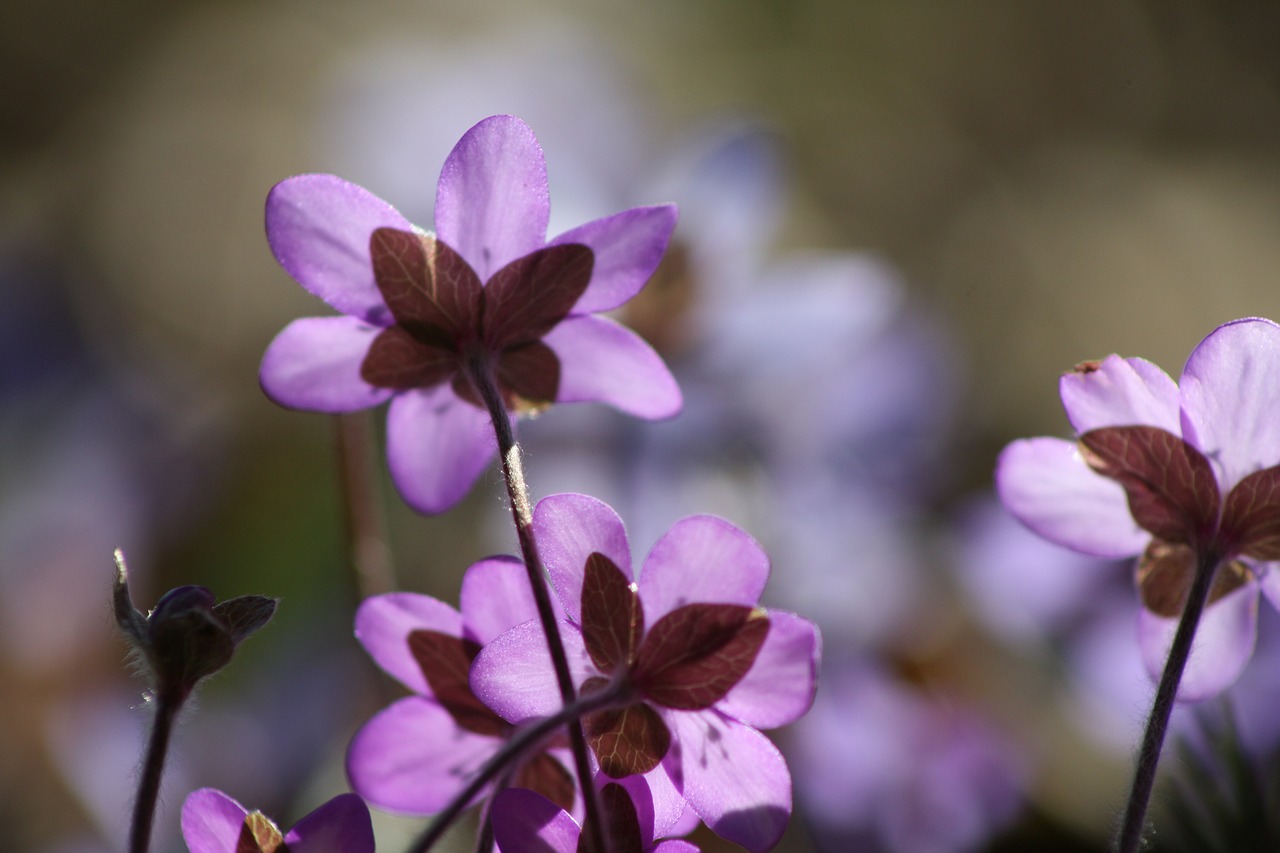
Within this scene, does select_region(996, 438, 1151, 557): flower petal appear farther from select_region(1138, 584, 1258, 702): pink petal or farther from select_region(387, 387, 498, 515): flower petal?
select_region(387, 387, 498, 515): flower petal

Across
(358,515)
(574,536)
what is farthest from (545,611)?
(358,515)

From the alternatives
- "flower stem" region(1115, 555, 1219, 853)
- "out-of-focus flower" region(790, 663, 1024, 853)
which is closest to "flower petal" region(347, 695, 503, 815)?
"flower stem" region(1115, 555, 1219, 853)

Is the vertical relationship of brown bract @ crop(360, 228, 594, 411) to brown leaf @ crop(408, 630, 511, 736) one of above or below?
above

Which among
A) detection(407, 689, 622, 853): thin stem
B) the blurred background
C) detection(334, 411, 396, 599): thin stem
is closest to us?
detection(407, 689, 622, 853): thin stem

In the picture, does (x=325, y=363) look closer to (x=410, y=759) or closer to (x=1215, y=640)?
(x=410, y=759)

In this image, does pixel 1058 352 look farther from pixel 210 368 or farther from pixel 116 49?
pixel 116 49

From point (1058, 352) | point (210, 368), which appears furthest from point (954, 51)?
point (210, 368)

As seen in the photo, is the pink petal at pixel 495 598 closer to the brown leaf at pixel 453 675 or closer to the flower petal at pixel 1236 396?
the brown leaf at pixel 453 675

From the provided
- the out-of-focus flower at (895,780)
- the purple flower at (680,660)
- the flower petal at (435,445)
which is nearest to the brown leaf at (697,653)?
the purple flower at (680,660)
